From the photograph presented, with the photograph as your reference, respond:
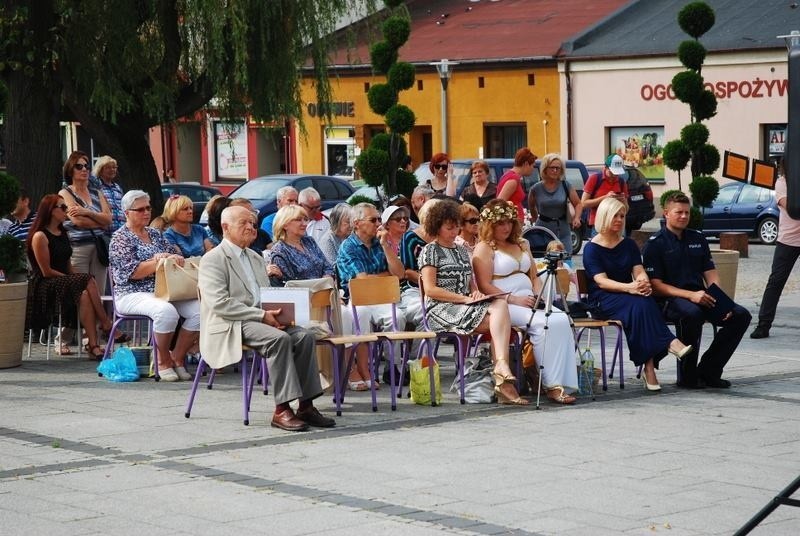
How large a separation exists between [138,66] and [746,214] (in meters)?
17.4

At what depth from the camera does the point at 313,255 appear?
12.0 m

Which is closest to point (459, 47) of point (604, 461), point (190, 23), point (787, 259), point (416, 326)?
point (190, 23)

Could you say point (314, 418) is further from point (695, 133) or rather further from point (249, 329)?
point (695, 133)

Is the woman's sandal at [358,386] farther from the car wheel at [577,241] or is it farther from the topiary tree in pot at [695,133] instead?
the car wheel at [577,241]

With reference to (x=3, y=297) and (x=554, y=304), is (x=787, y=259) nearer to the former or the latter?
(x=554, y=304)

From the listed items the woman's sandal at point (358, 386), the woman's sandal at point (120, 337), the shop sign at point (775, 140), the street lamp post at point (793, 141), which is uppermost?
the shop sign at point (775, 140)

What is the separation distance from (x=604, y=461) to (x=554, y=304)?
3343 millimetres

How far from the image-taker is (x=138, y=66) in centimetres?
1836

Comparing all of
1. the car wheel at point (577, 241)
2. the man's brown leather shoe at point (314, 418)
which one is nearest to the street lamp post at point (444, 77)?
the car wheel at point (577, 241)

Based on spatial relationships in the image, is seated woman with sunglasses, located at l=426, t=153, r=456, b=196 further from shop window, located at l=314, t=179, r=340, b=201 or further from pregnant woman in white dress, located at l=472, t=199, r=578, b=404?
shop window, located at l=314, t=179, r=340, b=201

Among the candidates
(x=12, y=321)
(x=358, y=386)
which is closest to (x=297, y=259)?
(x=358, y=386)

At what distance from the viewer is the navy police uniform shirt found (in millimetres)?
12188

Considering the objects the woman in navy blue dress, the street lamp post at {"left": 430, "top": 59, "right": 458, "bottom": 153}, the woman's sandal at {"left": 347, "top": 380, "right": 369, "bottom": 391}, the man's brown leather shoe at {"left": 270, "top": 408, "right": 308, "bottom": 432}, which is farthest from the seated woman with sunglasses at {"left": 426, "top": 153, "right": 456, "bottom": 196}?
the street lamp post at {"left": 430, "top": 59, "right": 458, "bottom": 153}

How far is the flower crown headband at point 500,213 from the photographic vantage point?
11.6m
